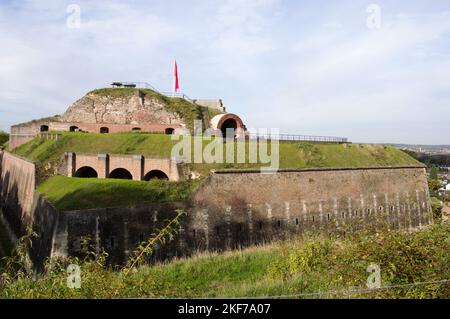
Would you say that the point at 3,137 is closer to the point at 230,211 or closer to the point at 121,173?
the point at 121,173

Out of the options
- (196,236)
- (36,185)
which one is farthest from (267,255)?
(36,185)

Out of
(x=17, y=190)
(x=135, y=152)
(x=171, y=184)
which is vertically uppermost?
(x=135, y=152)

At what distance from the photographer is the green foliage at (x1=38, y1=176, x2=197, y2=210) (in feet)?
56.5

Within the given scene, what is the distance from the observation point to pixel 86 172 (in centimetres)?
2486

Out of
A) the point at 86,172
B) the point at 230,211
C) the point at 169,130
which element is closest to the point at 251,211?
the point at 230,211

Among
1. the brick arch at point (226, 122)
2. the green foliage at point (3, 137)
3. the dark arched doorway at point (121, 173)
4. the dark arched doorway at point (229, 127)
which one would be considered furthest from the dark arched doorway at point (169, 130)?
the green foliage at point (3, 137)

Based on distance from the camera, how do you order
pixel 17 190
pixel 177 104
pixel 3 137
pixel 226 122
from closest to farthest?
pixel 17 190
pixel 226 122
pixel 177 104
pixel 3 137

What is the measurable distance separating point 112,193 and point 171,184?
2860mm

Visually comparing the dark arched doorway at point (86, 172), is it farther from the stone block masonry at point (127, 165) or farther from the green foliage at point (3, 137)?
the green foliage at point (3, 137)

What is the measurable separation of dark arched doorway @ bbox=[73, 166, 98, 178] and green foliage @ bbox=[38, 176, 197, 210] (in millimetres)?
3665

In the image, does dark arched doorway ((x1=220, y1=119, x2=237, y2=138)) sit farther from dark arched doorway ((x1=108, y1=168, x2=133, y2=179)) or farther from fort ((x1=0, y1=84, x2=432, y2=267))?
dark arched doorway ((x1=108, y1=168, x2=133, y2=179))
